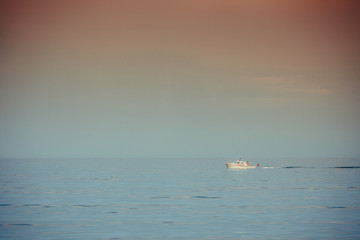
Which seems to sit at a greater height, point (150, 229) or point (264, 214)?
point (264, 214)

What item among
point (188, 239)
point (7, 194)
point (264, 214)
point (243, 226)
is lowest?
point (188, 239)

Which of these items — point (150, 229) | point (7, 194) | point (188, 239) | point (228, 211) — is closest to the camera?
point (188, 239)

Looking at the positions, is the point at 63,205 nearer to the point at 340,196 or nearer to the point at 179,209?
the point at 179,209

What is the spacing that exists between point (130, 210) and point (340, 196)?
43445 mm

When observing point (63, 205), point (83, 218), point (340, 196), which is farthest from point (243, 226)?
point (340, 196)

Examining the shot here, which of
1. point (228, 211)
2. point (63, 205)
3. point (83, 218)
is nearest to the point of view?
point (83, 218)

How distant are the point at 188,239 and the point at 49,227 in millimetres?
16803

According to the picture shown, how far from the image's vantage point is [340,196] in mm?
96125

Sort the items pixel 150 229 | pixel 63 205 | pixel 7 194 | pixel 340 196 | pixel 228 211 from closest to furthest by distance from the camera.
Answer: pixel 150 229
pixel 228 211
pixel 63 205
pixel 340 196
pixel 7 194

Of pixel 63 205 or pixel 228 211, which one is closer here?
pixel 228 211

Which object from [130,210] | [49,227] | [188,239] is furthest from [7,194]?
[188,239]

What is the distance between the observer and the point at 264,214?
68.0m

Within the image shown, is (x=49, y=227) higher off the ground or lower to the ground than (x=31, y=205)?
lower

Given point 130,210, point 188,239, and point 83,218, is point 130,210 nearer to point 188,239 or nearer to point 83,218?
point 83,218
